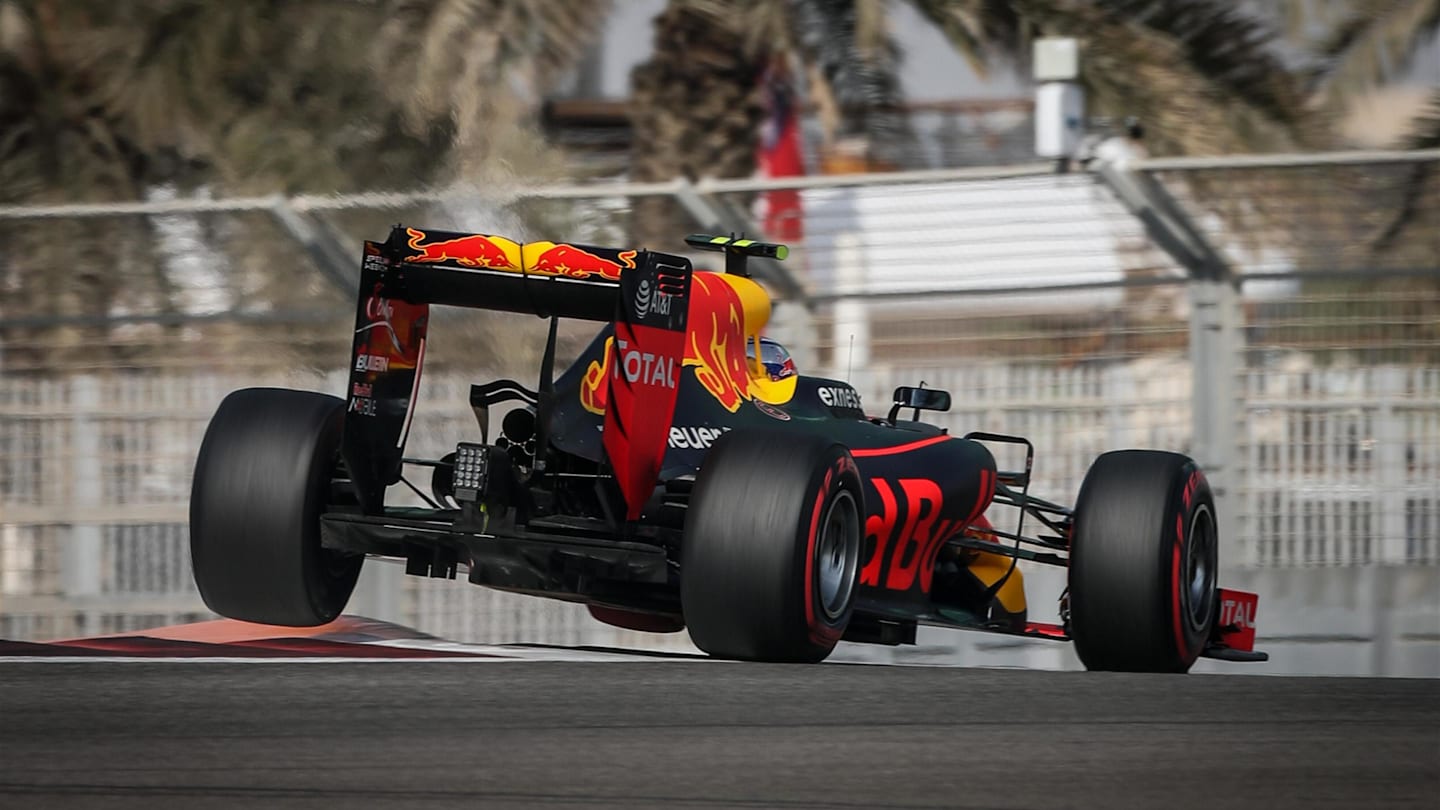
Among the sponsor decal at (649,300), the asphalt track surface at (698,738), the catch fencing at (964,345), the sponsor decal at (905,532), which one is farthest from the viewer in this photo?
the catch fencing at (964,345)

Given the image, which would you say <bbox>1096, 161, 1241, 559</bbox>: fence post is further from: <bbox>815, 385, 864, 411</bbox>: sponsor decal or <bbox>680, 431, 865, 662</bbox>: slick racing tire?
<bbox>680, 431, 865, 662</bbox>: slick racing tire

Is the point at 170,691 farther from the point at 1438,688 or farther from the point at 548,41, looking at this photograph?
the point at 548,41

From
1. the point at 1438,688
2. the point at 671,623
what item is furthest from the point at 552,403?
the point at 1438,688

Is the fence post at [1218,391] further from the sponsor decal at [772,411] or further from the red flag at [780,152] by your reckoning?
the sponsor decal at [772,411]

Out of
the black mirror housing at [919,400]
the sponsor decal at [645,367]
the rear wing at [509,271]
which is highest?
the rear wing at [509,271]

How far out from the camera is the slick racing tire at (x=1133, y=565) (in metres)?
7.38

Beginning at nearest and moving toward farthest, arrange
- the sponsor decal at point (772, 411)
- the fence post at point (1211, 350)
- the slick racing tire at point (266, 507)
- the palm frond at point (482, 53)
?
the slick racing tire at point (266, 507) < the sponsor decal at point (772, 411) < the fence post at point (1211, 350) < the palm frond at point (482, 53)

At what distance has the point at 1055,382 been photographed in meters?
10.6

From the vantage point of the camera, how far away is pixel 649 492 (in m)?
7.02

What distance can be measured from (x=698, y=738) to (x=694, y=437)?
103 inches

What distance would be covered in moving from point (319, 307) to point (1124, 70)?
5837 millimetres

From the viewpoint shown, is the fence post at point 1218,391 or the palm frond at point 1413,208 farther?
the fence post at point 1218,391

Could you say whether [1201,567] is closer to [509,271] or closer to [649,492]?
[649,492]

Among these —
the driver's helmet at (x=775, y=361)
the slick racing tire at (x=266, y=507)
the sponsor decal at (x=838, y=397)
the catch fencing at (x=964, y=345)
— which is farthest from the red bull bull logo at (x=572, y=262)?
the catch fencing at (x=964, y=345)
